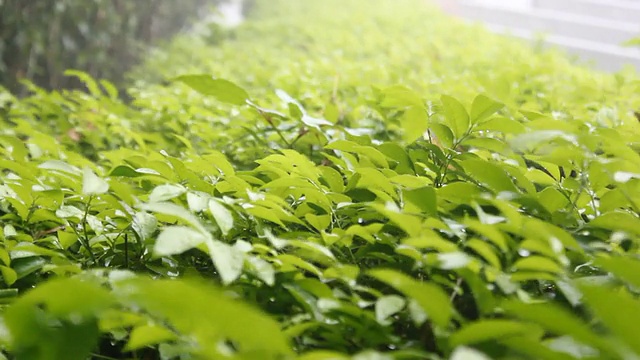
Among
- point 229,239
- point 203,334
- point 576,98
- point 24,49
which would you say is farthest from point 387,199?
point 24,49

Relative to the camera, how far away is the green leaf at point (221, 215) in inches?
25.2

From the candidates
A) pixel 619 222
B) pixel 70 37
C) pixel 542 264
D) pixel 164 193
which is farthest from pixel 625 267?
pixel 70 37

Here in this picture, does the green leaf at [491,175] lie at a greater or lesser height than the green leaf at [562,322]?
greater

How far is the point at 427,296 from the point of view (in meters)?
0.47

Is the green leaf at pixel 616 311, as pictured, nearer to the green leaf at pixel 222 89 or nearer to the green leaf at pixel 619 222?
the green leaf at pixel 619 222

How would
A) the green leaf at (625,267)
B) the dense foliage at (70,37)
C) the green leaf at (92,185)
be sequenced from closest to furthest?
the green leaf at (625,267) → the green leaf at (92,185) → the dense foliage at (70,37)

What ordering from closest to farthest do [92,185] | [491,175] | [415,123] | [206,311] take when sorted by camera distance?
[206,311], [92,185], [491,175], [415,123]

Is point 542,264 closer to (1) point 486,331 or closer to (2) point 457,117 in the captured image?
A: (1) point 486,331

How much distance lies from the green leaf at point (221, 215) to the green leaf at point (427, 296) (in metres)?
0.22

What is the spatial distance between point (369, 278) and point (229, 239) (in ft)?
0.63

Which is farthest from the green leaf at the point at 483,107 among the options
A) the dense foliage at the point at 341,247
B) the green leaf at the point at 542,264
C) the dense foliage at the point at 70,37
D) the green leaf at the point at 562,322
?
the dense foliage at the point at 70,37

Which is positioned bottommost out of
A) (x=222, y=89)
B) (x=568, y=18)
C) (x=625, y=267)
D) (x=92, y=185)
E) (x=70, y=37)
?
(x=70, y=37)

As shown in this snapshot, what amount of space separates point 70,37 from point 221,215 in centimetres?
355

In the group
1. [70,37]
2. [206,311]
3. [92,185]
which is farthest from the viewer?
[70,37]
